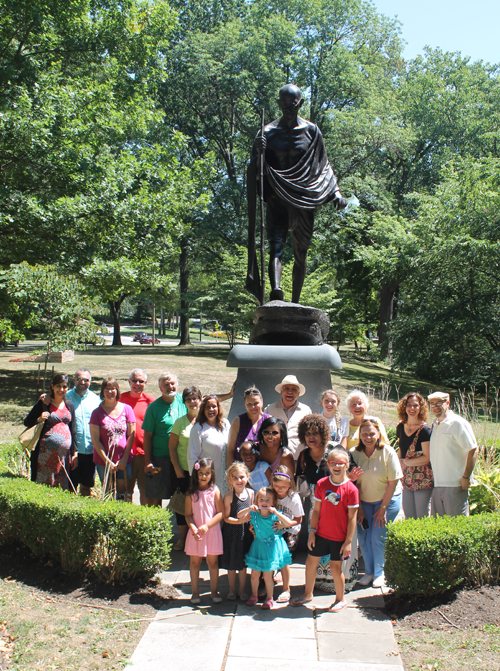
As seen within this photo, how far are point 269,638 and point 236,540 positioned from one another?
2.78 ft

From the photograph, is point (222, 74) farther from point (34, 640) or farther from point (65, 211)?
point (34, 640)

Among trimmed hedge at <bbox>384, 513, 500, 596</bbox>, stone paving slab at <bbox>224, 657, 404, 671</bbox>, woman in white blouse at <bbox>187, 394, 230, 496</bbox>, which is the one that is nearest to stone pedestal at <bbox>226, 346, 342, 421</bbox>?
woman in white blouse at <bbox>187, 394, 230, 496</bbox>

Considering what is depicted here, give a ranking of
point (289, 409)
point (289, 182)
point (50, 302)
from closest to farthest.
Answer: point (289, 409)
point (289, 182)
point (50, 302)

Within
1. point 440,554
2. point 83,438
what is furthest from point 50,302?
point 440,554

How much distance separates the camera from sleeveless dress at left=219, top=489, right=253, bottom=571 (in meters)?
4.71

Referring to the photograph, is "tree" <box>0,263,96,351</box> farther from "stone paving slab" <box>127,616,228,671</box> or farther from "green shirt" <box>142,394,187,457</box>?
"stone paving slab" <box>127,616,228,671</box>

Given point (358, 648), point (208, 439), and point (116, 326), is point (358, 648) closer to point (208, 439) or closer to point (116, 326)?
point (208, 439)

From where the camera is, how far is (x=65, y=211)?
1281cm

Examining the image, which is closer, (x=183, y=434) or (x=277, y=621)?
(x=277, y=621)

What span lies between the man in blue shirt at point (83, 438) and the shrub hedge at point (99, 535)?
3.67 feet

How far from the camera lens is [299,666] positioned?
12.2 feet

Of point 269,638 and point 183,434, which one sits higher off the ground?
point 183,434

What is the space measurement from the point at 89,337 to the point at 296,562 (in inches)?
381

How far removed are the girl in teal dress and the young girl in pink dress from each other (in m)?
0.25
